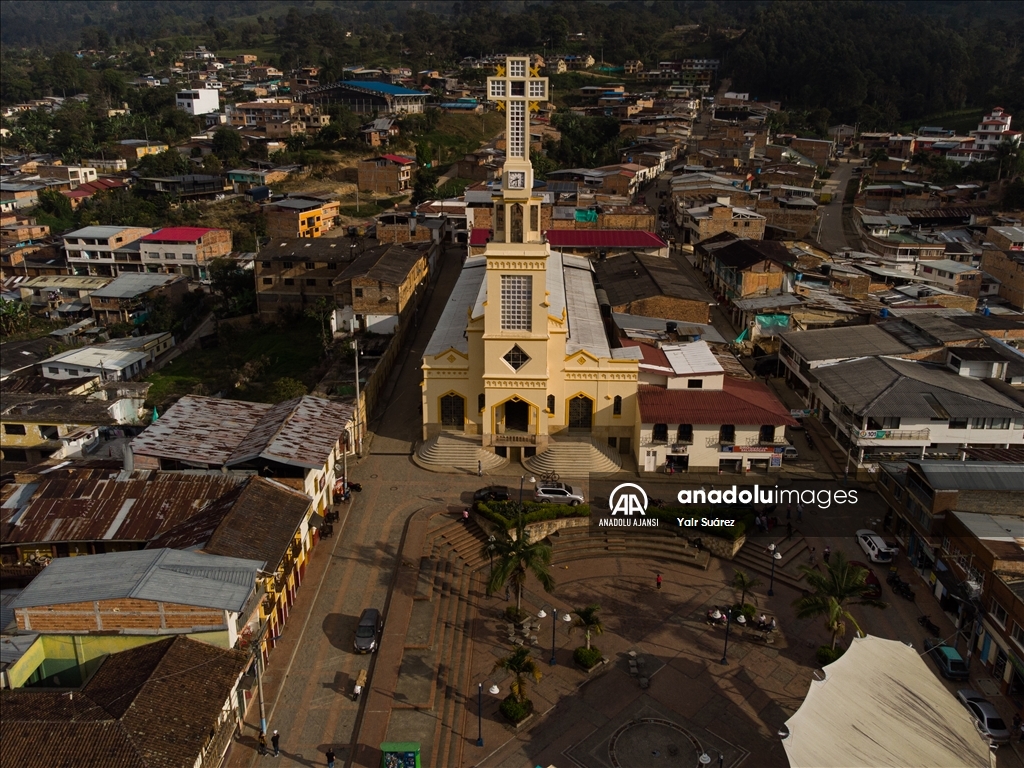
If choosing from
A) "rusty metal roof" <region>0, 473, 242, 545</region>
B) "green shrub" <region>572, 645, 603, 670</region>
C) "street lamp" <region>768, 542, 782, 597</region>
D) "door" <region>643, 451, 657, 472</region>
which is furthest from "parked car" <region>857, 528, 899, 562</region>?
"rusty metal roof" <region>0, 473, 242, 545</region>

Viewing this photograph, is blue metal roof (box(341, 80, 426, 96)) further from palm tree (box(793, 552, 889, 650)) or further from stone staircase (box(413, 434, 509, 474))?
palm tree (box(793, 552, 889, 650))

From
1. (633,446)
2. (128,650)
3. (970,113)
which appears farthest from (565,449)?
(970,113)

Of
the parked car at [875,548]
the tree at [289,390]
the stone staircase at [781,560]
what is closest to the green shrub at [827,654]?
the stone staircase at [781,560]

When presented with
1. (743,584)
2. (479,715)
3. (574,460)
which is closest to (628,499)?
(574,460)

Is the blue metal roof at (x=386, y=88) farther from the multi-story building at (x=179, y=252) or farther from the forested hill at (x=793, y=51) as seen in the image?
the multi-story building at (x=179, y=252)

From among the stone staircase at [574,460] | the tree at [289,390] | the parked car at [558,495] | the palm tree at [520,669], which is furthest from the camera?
the tree at [289,390]
